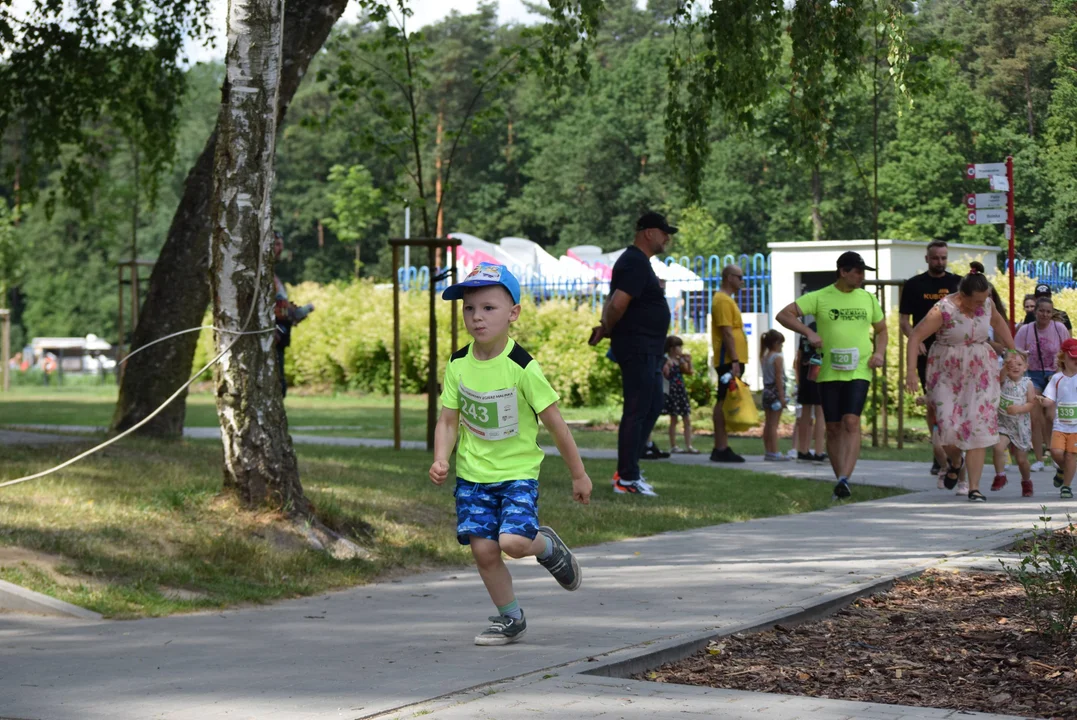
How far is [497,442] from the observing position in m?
6.29

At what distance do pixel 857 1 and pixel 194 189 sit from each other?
6.14 meters

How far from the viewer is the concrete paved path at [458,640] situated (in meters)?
5.05

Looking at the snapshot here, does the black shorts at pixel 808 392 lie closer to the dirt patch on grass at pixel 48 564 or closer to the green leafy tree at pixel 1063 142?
the green leafy tree at pixel 1063 142

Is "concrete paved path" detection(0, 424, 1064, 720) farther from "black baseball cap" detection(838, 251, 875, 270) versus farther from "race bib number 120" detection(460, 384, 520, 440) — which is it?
"black baseball cap" detection(838, 251, 875, 270)

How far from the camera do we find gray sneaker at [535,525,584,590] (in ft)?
21.3

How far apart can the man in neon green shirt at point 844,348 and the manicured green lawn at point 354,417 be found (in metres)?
4.75

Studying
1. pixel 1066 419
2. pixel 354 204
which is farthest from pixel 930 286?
pixel 354 204

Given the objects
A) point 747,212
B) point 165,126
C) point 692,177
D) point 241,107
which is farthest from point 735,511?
point 747,212

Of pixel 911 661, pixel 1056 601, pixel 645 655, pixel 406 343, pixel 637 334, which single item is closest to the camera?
pixel 645 655

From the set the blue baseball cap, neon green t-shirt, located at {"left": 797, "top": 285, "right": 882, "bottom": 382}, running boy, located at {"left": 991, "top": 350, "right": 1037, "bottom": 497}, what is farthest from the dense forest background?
the blue baseball cap

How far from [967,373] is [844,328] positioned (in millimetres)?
1058

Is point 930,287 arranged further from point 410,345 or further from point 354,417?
point 410,345

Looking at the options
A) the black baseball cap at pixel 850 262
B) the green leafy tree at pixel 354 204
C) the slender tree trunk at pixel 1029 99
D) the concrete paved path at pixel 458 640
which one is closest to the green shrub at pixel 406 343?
the black baseball cap at pixel 850 262

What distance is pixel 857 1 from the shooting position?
11750 mm
